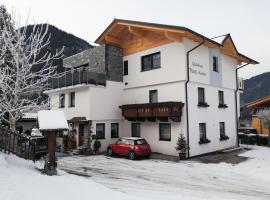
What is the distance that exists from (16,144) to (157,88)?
12.1 m

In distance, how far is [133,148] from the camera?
716 inches

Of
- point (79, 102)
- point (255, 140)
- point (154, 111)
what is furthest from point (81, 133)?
point (255, 140)

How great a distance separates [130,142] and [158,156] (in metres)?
2.41

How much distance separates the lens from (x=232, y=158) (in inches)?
715

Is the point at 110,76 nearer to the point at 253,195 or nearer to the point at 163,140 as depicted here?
the point at 163,140

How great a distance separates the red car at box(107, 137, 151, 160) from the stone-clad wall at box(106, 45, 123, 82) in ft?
21.4

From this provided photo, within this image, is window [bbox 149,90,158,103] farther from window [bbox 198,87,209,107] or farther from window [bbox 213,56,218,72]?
window [bbox 213,56,218,72]

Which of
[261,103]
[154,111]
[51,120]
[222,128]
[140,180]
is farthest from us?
[261,103]

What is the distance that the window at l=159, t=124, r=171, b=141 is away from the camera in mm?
19594

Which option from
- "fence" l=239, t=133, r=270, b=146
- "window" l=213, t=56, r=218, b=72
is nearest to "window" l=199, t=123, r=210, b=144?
"window" l=213, t=56, r=218, b=72

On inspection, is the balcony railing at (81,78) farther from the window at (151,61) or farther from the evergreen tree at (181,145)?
the evergreen tree at (181,145)

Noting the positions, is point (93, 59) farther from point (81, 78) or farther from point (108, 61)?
point (81, 78)

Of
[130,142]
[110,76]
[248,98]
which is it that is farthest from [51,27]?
[248,98]

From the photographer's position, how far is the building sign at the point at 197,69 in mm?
19516
